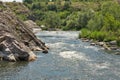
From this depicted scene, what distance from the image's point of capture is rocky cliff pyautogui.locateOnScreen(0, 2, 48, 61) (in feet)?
235

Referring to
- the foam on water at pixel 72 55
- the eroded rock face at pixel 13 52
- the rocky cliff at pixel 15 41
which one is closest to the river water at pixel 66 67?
the foam on water at pixel 72 55

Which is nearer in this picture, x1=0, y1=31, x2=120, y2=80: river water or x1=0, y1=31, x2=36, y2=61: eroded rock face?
x1=0, y1=31, x2=120, y2=80: river water

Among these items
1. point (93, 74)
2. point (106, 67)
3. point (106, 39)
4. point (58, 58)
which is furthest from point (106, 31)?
point (93, 74)

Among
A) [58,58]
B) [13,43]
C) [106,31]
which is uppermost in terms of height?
[13,43]

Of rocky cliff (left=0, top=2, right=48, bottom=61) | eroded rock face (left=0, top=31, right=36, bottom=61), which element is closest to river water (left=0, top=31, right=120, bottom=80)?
eroded rock face (left=0, top=31, right=36, bottom=61)

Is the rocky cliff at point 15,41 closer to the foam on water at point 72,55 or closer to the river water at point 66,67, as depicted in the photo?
the river water at point 66,67

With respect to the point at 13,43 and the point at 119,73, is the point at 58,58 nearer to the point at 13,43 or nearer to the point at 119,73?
the point at 13,43

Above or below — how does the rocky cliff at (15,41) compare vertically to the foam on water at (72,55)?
above

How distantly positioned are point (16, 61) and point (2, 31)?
1195 cm

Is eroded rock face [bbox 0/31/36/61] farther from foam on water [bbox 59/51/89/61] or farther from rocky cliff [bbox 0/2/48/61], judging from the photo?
foam on water [bbox 59/51/89/61]

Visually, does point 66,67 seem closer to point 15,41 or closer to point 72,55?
point 72,55

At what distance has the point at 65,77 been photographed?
5666 cm

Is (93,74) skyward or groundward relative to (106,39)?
skyward

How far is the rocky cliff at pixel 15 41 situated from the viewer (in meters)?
71.7
